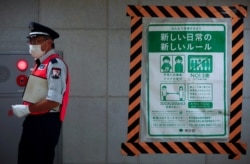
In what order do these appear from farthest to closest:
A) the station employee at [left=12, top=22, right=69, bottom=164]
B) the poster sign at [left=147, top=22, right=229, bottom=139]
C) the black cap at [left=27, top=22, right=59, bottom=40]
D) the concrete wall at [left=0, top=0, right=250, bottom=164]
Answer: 1. the concrete wall at [left=0, top=0, right=250, bottom=164]
2. the poster sign at [left=147, top=22, right=229, bottom=139]
3. the black cap at [left=27, top=22, right=59, bottom=40]
4. the station employee at [left=12, top=22, right=69, bottom=164]

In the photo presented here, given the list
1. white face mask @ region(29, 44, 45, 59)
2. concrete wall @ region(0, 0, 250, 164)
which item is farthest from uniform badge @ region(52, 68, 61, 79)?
concrete wall @ region(0, 0, 250, 164)

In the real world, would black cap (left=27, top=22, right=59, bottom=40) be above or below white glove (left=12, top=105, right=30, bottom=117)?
above

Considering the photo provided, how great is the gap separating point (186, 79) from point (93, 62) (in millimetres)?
1385

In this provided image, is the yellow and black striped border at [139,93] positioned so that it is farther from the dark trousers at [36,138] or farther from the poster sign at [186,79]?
the dark trousers at [36,138]

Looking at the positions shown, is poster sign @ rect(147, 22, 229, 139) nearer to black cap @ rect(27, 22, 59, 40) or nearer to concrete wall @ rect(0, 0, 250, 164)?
concrete wall @ rect(0, 0, 250, 164)

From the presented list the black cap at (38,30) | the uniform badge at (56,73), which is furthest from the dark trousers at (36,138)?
the black cap at (38,30)

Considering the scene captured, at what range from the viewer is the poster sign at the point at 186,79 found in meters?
4.89

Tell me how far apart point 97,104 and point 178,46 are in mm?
1441

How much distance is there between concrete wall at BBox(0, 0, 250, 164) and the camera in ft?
18.5

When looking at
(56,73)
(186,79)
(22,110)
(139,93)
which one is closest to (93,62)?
(139,93)

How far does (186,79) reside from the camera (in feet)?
16.1

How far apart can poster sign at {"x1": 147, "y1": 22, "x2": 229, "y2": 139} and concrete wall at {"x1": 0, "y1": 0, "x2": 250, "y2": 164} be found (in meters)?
0.87

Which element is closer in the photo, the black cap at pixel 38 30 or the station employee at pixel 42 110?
the station employee at pixel 42 110

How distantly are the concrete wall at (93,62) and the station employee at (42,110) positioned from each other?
1.58m
